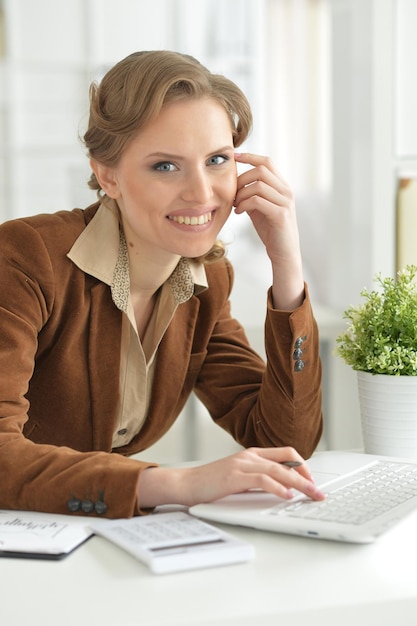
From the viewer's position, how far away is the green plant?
1.45m

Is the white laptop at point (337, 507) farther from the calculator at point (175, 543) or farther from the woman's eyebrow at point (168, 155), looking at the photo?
the woman's eyebrow at point (168, 155)

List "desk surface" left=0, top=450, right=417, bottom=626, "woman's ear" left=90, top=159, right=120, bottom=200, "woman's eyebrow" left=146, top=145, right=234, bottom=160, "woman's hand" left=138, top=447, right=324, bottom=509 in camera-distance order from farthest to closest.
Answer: "woman's ear" left=90, top=159, right=120, bottom=200
"woman's eyebrow" left=146, top=145, right=234, bottom=160
"woman's hand" left=138, top=447, right=324, bottom=509
"desk surface" left=0, top=450, right=417, bottom=626

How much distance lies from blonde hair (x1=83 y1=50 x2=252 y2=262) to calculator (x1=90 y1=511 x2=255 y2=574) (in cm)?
62

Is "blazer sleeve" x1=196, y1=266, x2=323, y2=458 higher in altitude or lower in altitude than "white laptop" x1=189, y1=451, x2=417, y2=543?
higher

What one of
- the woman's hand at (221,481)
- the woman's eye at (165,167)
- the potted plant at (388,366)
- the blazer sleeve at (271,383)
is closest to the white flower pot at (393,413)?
the potted plant at (388,366)

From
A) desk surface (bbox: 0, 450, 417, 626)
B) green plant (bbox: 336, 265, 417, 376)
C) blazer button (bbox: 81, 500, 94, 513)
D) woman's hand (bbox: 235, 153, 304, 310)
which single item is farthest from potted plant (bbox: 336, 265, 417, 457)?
blazer button (bbox: 81, 500, 94, 513)

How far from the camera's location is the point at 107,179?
1.50 m

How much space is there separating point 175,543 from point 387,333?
2.11ft

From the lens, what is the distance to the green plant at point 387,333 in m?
1.45

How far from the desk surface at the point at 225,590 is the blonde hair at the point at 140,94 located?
66 centimetres

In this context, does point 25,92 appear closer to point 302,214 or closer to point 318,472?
point 302,214

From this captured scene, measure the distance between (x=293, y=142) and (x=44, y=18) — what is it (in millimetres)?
1557

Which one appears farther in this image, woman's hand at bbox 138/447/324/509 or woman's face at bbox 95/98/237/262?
woman's face at bbox 95/98/237/262

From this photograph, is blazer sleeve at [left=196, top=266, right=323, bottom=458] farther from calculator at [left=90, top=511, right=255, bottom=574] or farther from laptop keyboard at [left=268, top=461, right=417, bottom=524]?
calculator at [left=90, top=511, right=255, bottom=574]
